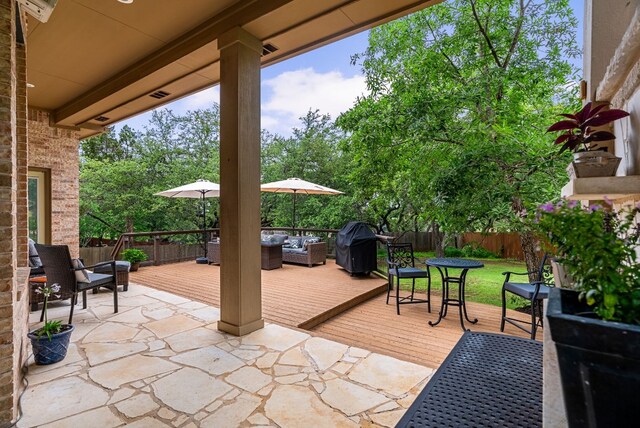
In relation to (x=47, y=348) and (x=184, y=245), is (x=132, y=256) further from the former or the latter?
(x=47, y=348)

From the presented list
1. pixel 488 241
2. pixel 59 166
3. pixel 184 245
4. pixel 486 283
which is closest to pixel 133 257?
pixel 59 166

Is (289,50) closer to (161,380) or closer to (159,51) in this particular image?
(159,51)

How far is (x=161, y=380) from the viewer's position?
240 centimetres

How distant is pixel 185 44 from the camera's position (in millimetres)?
3461

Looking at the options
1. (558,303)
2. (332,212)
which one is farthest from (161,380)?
(332,212)

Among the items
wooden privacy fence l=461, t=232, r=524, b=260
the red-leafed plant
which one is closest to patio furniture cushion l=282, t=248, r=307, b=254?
the red-leafed plant

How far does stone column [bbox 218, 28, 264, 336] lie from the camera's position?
10.3 feet

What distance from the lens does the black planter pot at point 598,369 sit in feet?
2.02

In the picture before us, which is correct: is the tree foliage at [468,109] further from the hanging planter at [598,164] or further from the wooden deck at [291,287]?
the hanging planter at [598,164]

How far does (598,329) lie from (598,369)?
9 cm

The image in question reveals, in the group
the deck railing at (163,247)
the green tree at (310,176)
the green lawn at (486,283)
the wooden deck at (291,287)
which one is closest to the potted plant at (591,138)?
the wooden deck at (291,287)

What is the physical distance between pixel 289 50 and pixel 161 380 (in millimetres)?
3299

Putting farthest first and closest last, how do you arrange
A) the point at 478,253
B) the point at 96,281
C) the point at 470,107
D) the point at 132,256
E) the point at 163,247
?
the point at 478,253, the point at 163,247, the point at 132,256, the point at 470,107, the point at 96,281

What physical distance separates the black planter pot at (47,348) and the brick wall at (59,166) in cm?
384
